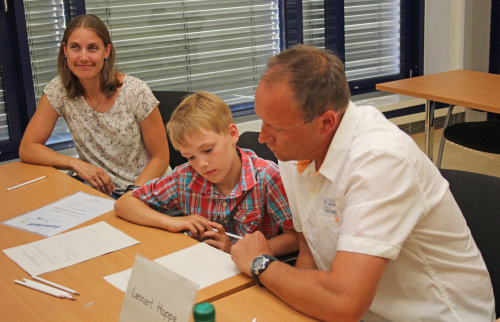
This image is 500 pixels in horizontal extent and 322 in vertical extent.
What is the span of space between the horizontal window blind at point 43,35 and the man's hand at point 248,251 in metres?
2.67

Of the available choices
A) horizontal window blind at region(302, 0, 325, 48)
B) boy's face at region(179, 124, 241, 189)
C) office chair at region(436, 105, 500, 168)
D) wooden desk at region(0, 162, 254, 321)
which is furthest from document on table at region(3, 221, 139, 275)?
horizontal window blind at region(302, 0, 325, 48)

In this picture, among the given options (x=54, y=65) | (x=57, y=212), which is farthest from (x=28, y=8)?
(x=57, y=212)

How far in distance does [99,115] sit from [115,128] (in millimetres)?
92

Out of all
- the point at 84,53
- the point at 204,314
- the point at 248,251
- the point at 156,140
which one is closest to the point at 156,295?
the point at 204,314

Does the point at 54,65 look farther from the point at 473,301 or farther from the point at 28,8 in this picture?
the point at 473,301

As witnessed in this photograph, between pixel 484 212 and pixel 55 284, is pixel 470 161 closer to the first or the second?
pixel 484 212

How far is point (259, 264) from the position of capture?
1.41 metres

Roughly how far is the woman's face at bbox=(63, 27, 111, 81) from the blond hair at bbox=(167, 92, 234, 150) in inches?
35.1

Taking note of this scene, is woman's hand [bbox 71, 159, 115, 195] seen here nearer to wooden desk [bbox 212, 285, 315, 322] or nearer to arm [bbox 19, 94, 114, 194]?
arm [bbox 19, 94, 114, 194]

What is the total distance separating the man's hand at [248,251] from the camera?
4.83 feet

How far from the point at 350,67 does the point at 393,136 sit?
402 centimetres

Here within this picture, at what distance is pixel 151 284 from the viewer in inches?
46.0

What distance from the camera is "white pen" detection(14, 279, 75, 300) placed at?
1.43 m

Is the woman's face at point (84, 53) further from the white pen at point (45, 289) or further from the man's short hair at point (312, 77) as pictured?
the man's short hair at point (312, 77)
